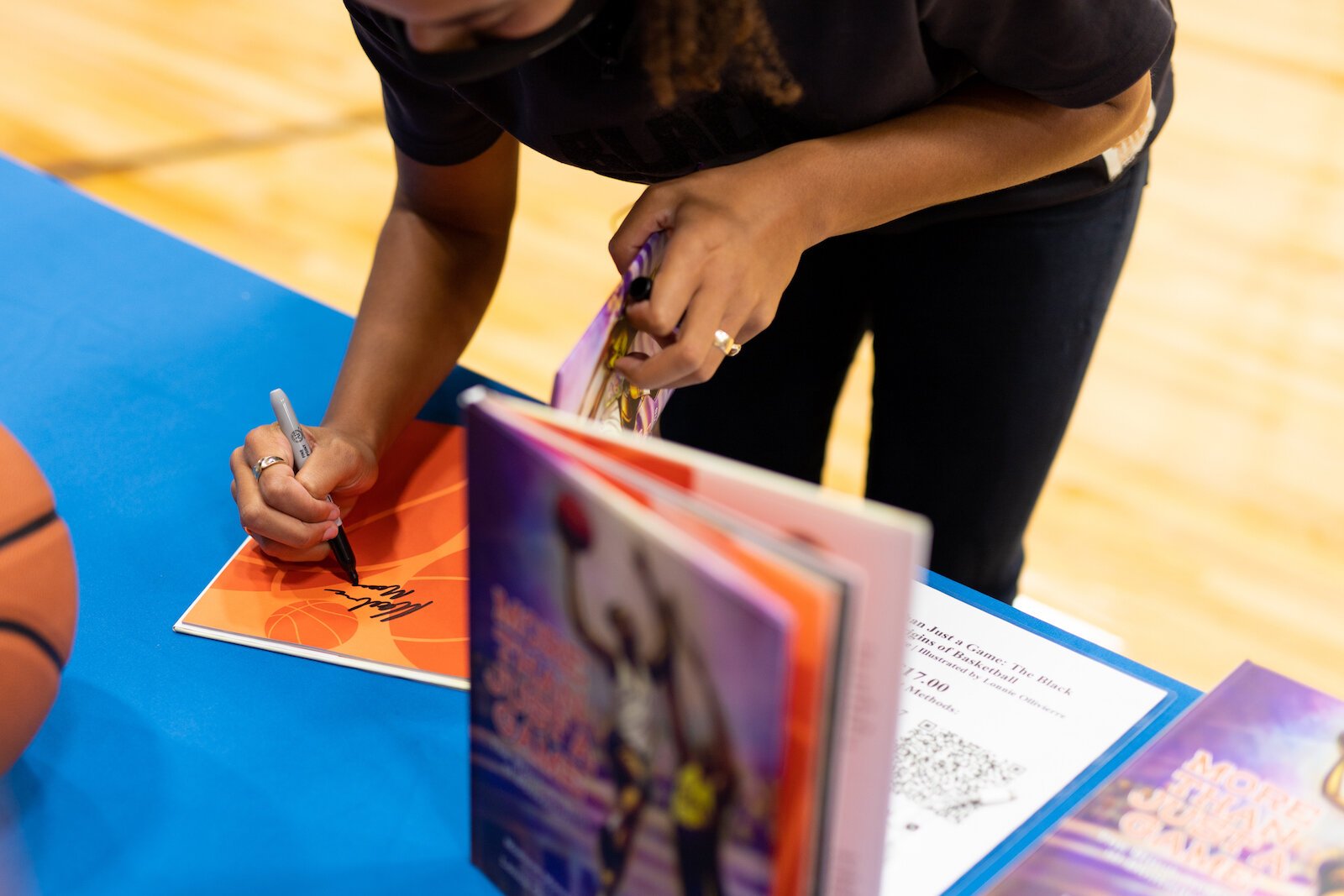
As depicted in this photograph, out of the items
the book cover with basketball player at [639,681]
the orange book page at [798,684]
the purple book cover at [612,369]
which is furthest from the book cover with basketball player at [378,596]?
the orange book page at [798,684]

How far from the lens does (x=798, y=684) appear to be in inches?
17.2

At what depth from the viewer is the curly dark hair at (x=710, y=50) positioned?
721 millimetres

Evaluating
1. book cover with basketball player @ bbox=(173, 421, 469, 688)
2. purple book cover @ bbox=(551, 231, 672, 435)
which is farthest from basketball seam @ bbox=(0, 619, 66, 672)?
purple book cover @ bbox=(551, 231, 672, 435)

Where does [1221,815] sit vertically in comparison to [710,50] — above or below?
below

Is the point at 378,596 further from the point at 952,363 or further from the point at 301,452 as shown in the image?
the point at 952,363

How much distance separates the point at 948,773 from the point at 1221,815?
149mm

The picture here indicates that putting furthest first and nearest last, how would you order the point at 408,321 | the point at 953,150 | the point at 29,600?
1. the point at 408,321
2. the point at 953,150
3. the point at 29,600

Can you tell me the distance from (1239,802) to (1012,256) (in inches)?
19.4

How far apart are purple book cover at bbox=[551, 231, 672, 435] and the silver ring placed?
0.29 m

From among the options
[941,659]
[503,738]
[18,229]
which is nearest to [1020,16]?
[941,659]

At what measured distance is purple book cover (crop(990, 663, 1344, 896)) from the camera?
0.65 metres
